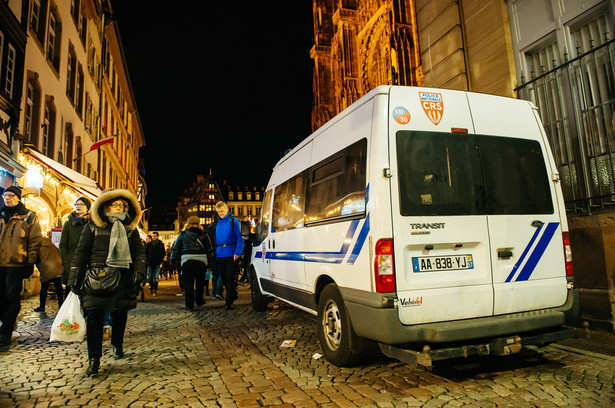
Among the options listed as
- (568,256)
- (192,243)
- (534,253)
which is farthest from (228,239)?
(568,256)

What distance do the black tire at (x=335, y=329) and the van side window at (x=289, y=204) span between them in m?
1.19

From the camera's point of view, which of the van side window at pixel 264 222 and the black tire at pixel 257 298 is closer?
the van side window at pixel 264 222

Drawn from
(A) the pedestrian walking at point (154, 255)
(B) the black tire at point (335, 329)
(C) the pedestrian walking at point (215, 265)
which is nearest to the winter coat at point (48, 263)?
(C) the pedestrian walking at point (215, 265)

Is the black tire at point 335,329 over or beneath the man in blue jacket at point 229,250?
beneath

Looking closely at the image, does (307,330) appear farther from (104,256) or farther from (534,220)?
(534,220)

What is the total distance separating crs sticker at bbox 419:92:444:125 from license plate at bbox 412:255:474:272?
1.24 metres

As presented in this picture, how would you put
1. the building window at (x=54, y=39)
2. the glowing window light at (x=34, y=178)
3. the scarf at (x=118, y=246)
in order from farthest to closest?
1. the building window at (x=54, y=39)
2. the glowing window light at (x=34, y=178)
3. the scarf at (x=118, y=246)

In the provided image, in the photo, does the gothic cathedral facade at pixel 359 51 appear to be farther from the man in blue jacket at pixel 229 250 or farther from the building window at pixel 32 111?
the building window at pixel 32 111

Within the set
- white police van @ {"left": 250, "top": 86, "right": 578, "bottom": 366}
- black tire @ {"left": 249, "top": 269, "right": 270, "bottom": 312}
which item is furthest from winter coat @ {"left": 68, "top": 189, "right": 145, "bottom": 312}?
black tire @ {"left": 249, "top": 269, "right": 270, "bottom": 312}

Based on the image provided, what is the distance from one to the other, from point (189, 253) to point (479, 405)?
6.22 m

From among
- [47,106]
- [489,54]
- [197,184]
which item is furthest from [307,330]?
[197,184]

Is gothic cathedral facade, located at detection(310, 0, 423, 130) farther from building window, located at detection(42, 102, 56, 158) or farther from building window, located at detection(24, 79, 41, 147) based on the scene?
building window, located at detection(24, 79, 41, 147)

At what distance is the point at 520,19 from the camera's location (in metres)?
7.44

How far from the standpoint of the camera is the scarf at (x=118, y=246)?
428 cm
